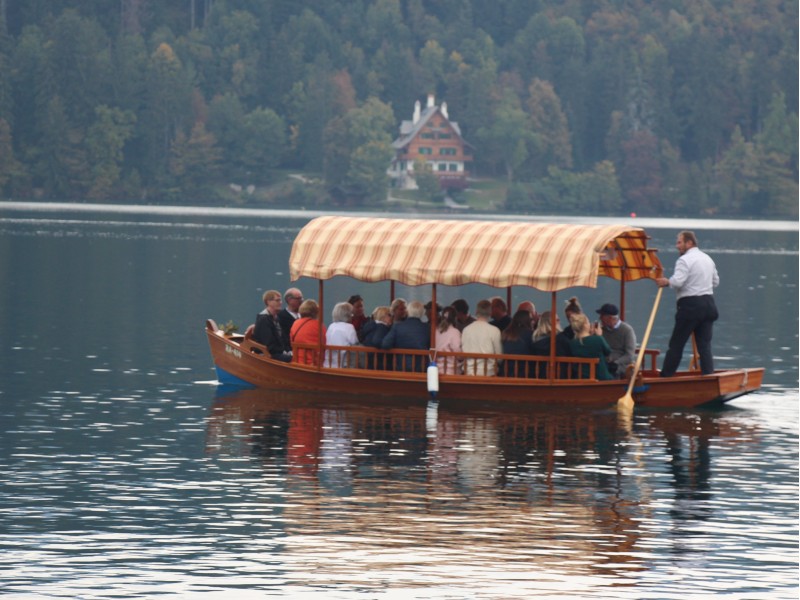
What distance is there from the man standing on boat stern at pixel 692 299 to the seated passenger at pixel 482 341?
9.59 ft

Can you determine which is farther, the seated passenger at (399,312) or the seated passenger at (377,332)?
the seated passenger at (377,332)

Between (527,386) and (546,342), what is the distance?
877 millimetres

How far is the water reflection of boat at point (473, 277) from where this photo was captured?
1232 inches

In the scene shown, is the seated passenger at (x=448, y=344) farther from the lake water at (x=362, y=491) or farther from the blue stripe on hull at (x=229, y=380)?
the blue stripe on hull at (x=229, y=380)

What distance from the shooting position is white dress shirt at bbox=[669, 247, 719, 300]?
103 ft

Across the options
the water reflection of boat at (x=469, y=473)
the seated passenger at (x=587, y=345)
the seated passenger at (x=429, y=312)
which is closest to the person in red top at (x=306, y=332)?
the water reflection of boat at (x=469, y=473)

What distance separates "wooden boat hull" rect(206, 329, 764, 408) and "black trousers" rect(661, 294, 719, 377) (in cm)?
38

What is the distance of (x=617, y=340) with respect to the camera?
3209 centimetres

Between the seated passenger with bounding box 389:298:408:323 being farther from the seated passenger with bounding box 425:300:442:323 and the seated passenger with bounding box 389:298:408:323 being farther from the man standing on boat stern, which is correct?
the man standing on boat stern

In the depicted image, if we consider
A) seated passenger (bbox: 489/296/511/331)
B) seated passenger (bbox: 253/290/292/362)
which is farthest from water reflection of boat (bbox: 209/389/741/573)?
seated passenger (bbox: 489/296/511/331)

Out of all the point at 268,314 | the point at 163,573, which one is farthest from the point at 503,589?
the point at 268,314

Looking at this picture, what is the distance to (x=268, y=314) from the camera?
33.6 m

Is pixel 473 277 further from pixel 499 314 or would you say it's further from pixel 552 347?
pixel 499 314

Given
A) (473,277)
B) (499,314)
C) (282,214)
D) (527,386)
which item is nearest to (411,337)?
(473,277)
